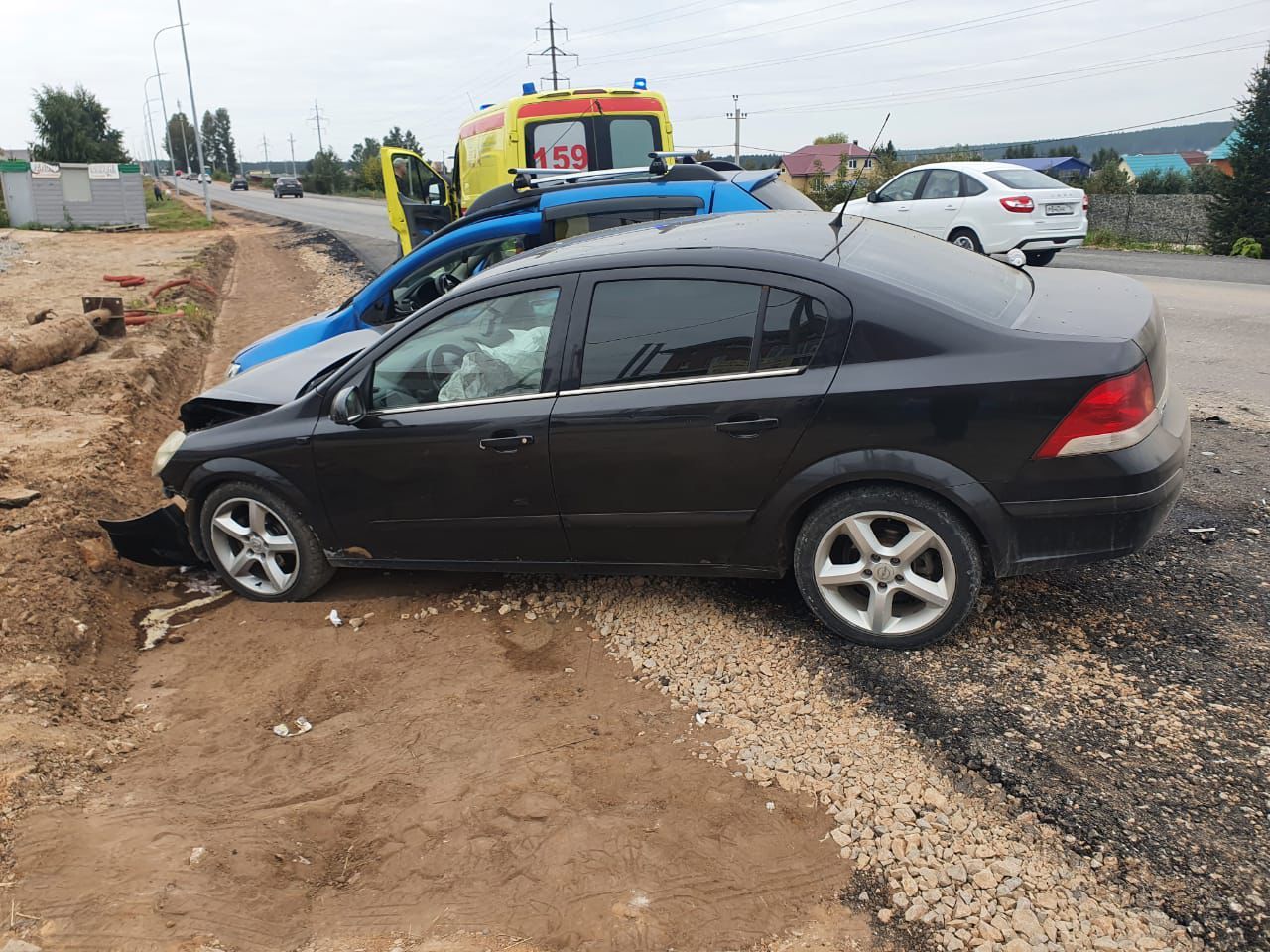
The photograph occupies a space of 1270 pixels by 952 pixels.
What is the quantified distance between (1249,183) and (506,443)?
22.8 metres

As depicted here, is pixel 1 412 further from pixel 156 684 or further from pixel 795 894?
pixel 795 894

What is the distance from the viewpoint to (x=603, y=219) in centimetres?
725

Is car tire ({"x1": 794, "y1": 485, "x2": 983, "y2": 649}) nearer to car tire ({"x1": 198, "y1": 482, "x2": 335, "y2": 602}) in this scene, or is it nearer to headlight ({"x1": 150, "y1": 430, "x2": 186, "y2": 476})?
car tire ({"x1": 198, "y1": 482, "x2": 335, "y2": 602})

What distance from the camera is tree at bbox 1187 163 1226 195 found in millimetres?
22031

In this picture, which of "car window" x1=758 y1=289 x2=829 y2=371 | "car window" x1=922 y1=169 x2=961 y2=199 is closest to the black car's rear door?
"car window" x1=758 y1=289 x2=829 y2=371

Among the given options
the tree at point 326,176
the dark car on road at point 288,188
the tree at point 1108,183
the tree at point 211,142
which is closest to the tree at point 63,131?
the dark car on road at point 288,188

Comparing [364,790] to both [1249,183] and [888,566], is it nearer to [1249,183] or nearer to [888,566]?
[888,566]

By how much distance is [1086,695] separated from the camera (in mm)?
3449

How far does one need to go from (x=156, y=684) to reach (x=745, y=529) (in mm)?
2815

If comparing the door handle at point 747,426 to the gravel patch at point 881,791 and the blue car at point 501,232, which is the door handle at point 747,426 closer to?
the gravel patch at point 881,791

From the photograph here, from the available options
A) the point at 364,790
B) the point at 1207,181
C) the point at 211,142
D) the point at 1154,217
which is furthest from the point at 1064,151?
the point at 211,142

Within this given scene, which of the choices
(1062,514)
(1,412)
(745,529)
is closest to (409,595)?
(745,529)

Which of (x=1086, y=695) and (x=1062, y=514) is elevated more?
(x=1062, y=514)

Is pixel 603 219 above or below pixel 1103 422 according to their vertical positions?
above
